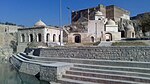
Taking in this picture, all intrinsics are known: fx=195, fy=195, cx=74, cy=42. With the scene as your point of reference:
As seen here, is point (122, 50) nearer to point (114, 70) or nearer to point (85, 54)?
point (114, 70)

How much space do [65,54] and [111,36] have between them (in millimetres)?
→ 19483

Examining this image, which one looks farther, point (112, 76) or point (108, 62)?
point (108, 62)

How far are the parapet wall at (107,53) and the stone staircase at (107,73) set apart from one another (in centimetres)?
67

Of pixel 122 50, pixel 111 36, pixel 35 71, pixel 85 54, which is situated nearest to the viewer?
pixel 122 50

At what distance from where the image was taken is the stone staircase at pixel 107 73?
27.2 feet

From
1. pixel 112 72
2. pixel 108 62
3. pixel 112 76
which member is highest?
pixel 108 62

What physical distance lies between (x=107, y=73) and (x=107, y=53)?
215 cm

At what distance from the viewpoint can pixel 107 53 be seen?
11.2m

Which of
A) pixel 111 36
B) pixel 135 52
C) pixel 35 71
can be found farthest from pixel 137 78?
pixel 111 36

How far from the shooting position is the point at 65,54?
13.7 m

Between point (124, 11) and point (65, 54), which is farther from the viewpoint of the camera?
point (124, 11)

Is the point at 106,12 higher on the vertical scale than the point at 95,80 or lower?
higher

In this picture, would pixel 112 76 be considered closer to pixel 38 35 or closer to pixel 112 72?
pixel 112 72

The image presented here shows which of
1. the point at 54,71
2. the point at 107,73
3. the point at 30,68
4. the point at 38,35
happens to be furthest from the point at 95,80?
the point at 38,35
